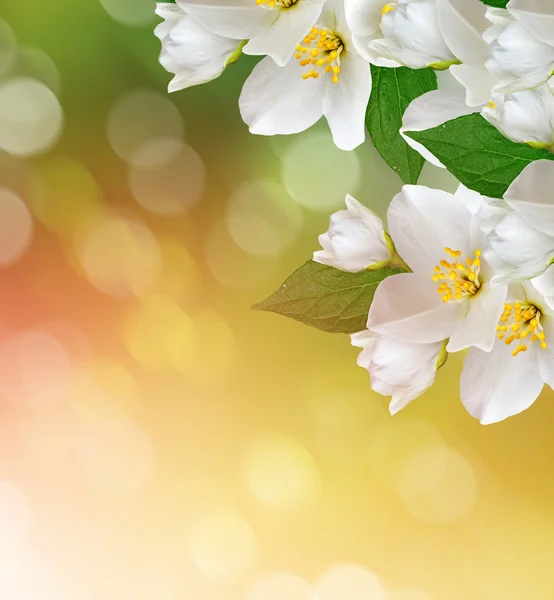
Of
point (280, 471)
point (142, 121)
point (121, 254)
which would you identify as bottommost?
point (280, 471)

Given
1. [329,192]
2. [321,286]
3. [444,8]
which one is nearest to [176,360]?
[329,192]

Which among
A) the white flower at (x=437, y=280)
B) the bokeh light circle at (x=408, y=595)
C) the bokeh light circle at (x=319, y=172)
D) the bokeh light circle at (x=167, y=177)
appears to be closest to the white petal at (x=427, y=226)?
the white flower at (x=437, y=280)

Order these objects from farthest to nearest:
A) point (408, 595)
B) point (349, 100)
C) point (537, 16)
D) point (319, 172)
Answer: point (408, 595) < point (319, 172) < point (349, 100) < point (537, 16)

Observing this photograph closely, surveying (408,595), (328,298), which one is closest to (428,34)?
(328,298)

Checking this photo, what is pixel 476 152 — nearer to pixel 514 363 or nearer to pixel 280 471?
pixel 514 363

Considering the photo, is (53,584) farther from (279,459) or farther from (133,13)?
(133,13)

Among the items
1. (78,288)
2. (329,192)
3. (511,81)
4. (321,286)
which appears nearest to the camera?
(511,81)

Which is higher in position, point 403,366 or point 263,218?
point 403,366
